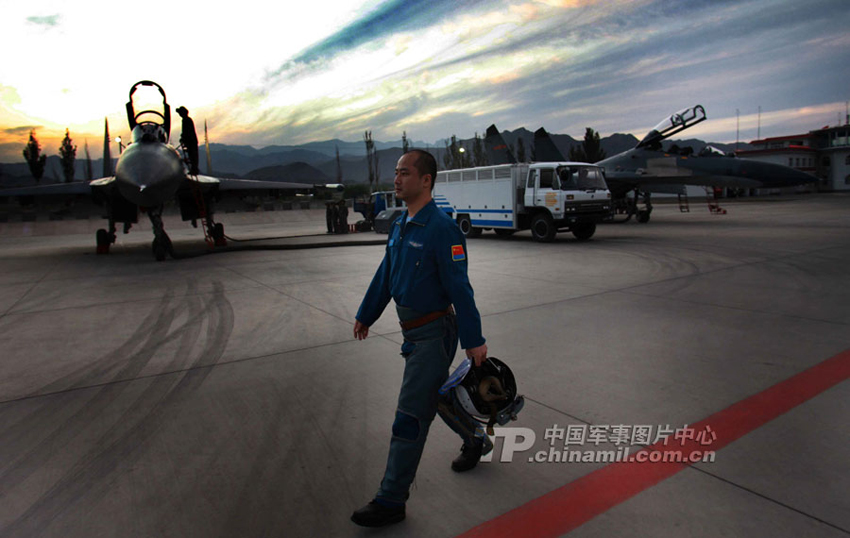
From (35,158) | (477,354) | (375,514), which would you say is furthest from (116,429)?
(35,158)

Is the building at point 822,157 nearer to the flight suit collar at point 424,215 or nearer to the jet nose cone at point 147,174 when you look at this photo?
the jet nose cone at point 147,174

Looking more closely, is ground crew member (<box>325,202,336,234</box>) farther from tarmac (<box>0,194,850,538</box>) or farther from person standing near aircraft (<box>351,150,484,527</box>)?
person standing near aircraft (<box>351,150,484,527</box>)

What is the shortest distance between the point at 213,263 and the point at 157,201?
1962 millimetres

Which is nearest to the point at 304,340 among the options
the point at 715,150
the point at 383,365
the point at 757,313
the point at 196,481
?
the point at 383,365

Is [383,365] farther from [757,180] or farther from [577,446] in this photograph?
[757,180]

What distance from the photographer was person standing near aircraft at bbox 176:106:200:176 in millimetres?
12461

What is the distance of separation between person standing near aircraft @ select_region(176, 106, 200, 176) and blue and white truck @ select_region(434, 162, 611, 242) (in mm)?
6752

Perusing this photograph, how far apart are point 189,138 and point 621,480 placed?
44.2 feet

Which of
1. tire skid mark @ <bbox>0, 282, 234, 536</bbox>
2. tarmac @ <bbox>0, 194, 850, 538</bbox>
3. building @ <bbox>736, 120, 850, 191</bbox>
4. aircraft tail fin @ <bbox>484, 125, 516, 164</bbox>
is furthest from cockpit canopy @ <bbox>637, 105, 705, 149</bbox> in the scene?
building @ <bbox>736, 120, 850, 191</bbox>

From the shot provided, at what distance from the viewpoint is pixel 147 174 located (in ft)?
33.4

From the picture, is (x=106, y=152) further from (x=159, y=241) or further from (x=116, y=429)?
(x=116, y=429)

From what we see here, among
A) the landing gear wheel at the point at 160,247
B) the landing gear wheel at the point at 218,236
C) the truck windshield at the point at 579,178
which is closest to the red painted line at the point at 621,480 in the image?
the truck windshield at the point at 579,178

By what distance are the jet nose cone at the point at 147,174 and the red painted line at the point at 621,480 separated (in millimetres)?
10569

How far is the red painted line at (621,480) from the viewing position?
214cm
